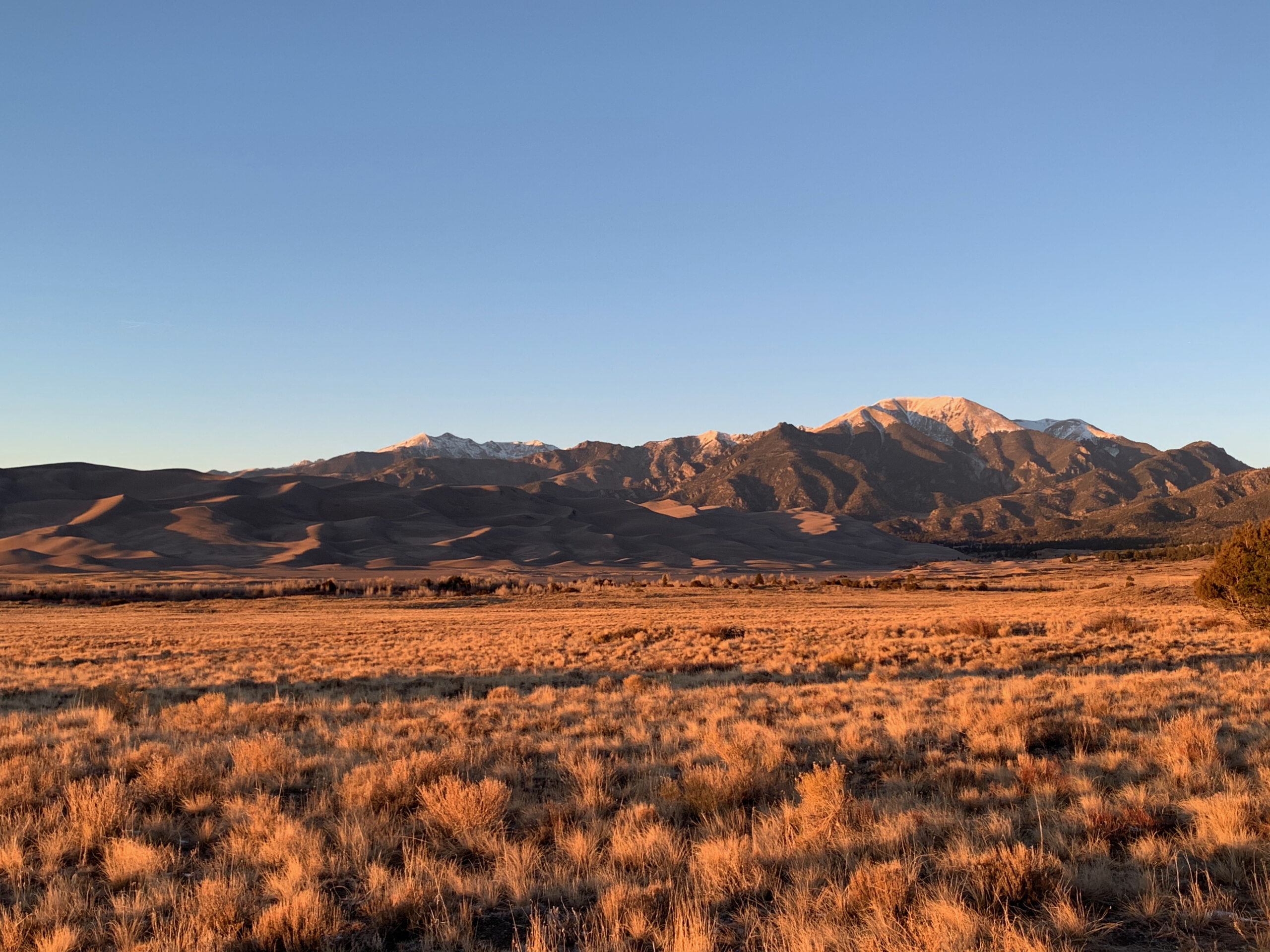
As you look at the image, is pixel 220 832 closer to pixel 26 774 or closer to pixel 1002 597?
pixel 26 774

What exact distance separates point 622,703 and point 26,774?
28.1 ft

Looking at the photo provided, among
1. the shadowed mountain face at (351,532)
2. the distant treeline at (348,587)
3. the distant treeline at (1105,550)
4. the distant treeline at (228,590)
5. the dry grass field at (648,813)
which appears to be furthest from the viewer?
the shadowed mountain face at (351,532)

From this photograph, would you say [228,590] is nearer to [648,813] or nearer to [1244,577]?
[1244,577]

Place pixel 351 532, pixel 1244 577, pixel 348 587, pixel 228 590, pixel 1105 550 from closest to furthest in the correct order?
pixel 1244 577 < pixel 228 590 < pixel 348 587 < pixel 351 532 < pixel 1105 550

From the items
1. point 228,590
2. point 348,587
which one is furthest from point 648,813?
point 348,587

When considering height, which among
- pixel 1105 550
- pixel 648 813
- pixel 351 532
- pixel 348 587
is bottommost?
pixel 1105 550

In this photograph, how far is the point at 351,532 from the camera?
145250 mm

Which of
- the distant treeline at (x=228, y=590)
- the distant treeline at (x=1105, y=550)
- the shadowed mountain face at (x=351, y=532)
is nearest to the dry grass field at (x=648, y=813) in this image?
the distant treeline at (x=228, y=590)

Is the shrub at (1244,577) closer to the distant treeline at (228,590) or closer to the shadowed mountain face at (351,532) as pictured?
the distant treeline at (228,590)

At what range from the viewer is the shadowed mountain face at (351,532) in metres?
117

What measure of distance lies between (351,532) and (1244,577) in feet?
457

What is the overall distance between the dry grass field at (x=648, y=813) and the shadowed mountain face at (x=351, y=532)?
337 feet

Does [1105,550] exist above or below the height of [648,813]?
below

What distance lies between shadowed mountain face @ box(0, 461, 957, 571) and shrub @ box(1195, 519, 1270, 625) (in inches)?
3773
